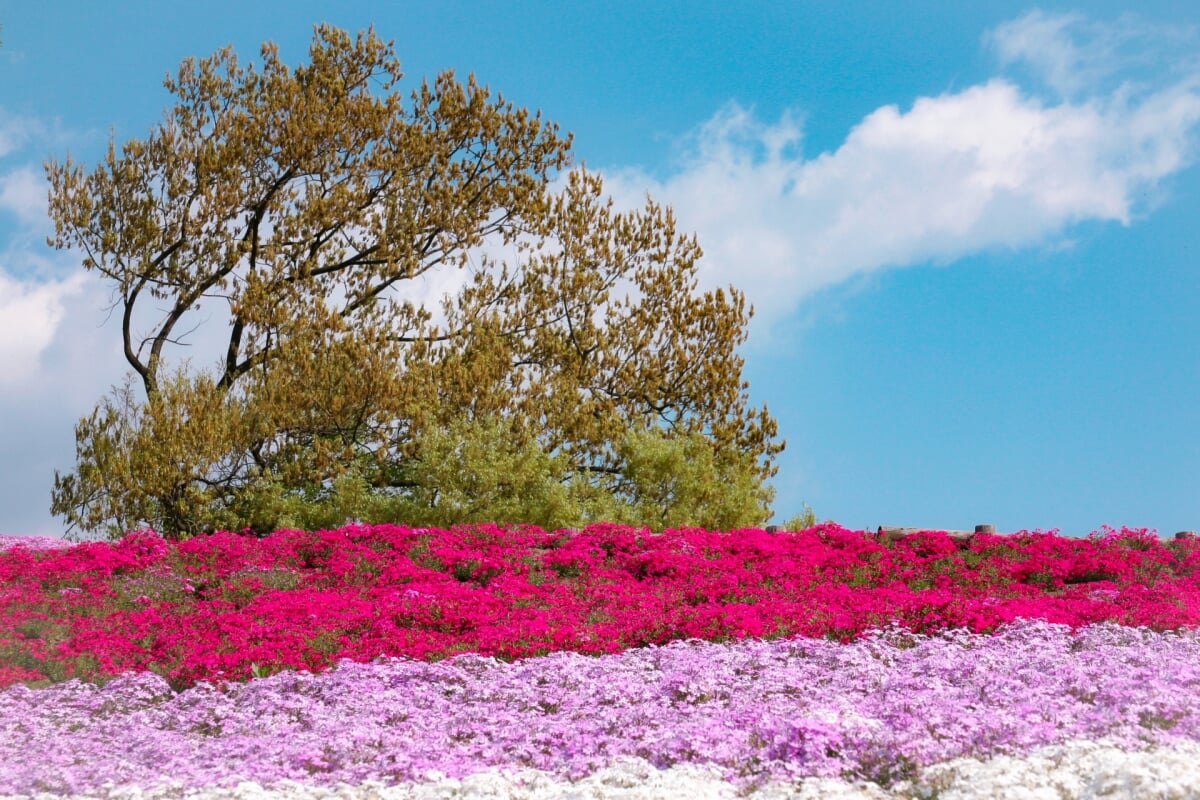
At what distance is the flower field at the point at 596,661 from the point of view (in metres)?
5.73

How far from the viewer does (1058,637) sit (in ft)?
29.2

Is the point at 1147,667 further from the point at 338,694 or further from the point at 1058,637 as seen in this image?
the point at 338,694

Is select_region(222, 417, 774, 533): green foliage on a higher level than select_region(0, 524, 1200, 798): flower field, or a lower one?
higher

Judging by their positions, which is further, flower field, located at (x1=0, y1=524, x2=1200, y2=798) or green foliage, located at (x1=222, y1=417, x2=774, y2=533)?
green foliage, located at (x1=222, y1=417, x2=774, y2=533)

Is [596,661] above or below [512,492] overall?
below

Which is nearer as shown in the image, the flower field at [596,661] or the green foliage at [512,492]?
the flower field at [596,661]

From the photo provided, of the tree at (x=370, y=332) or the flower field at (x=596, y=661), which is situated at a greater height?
the tree at (x=370, y=332)

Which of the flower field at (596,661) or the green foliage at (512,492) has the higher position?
the green foliage at (512,492)

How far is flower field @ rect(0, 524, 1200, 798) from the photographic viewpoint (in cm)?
573

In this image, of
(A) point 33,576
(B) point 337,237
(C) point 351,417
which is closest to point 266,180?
(B) point 337,237

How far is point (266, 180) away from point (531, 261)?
582 cm

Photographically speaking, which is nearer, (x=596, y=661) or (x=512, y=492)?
(x=596, y=661)

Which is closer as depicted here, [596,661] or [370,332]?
[596,661]

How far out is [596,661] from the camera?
324 inches
